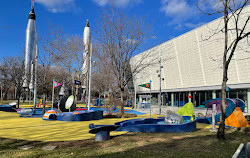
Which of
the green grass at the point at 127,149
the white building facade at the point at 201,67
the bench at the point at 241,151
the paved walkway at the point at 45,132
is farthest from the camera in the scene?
the white building facade at the point at 201,67

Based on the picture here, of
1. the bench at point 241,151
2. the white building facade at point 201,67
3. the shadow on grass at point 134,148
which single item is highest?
the white building facade at point 201,67

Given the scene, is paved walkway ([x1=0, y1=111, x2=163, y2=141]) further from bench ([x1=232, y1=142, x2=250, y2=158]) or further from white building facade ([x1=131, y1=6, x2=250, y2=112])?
white building facade ([x1=131, y1=6, x2=250, y2=112])

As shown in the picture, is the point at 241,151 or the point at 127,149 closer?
the point at 241,151

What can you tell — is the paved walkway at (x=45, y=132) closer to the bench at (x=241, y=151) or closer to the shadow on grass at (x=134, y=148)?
the shadow on grass at (x=134, y=148)

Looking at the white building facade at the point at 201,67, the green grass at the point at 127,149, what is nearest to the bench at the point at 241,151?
the green grass at the point at 127,149

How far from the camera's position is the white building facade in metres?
24.6

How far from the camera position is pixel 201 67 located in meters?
30.5

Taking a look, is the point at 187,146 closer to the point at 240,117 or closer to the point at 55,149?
the point at 55,149

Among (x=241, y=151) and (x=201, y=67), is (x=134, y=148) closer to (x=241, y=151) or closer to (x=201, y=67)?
(x=241, y=151)

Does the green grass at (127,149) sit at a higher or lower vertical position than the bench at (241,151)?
lower

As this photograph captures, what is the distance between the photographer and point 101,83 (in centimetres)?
3684

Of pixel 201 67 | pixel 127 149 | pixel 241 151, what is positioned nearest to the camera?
pixel 241 151

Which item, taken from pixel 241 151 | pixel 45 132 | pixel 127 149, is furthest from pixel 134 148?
pixel 45 132

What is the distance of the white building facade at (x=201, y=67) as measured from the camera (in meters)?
24.6
